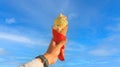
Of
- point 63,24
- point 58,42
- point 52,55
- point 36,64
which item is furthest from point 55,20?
point 36,64

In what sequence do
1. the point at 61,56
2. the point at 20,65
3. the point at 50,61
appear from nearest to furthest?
1. the point at 20,65
2. the point at 50,61
3. the point at 61,56

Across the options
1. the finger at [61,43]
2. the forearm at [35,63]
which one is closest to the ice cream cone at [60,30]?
the finger at [61,43]

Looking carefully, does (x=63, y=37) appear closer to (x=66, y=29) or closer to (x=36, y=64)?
(x=66, y=29)

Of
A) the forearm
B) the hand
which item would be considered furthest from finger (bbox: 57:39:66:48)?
the forearm

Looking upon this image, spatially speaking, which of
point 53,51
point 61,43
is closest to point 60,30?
point 61,43

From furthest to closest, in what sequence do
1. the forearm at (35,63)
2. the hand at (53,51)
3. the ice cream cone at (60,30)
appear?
the ice cream cone at (60,30) < the hand at (53,51) < the forearm at (35,63)

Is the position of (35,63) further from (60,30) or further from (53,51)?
(60,30)

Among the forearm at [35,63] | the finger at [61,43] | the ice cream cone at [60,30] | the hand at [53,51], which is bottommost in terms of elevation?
the forearm at [35,63]

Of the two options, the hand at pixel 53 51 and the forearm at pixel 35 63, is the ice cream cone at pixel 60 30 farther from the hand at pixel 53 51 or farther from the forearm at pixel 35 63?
the forearm at pixel 35 63
